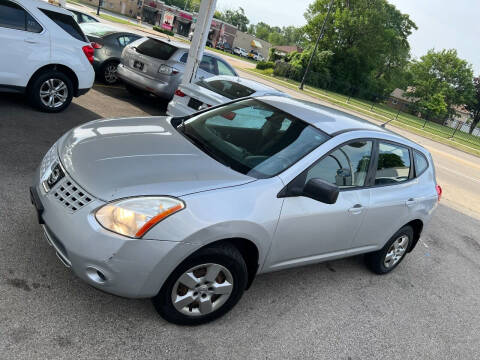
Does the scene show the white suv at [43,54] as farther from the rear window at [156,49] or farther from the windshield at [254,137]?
the windshield at [254,137]

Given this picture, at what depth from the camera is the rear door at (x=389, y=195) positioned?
4.00m

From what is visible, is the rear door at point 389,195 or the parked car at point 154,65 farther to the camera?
the parked car at point 154,65

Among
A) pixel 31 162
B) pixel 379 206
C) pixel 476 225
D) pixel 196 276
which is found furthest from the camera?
pixel 476 225

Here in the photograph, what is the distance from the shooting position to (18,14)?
6.13 meters

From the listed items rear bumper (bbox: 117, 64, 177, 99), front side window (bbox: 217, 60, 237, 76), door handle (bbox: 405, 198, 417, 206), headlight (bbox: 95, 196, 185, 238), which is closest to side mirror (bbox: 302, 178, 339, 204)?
headlight (bbox: 95, 196, 185, 238)

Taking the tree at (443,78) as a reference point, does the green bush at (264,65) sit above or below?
below

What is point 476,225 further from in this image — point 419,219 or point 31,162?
point 31,162

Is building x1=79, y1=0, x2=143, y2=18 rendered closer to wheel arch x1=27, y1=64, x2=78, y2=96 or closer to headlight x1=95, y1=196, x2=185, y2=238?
wheel arch x1=27, y1=64, x2=78, y2=96

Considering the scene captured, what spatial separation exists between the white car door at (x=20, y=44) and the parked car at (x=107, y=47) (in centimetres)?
390

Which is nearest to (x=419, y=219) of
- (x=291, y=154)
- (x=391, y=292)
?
(x=391, y=292)

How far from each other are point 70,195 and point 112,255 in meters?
0.55

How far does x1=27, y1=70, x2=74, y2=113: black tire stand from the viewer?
260 inches

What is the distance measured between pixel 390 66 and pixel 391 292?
222ft

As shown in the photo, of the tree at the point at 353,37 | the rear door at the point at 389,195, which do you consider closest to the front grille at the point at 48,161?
the rear door at the point at 389,195
